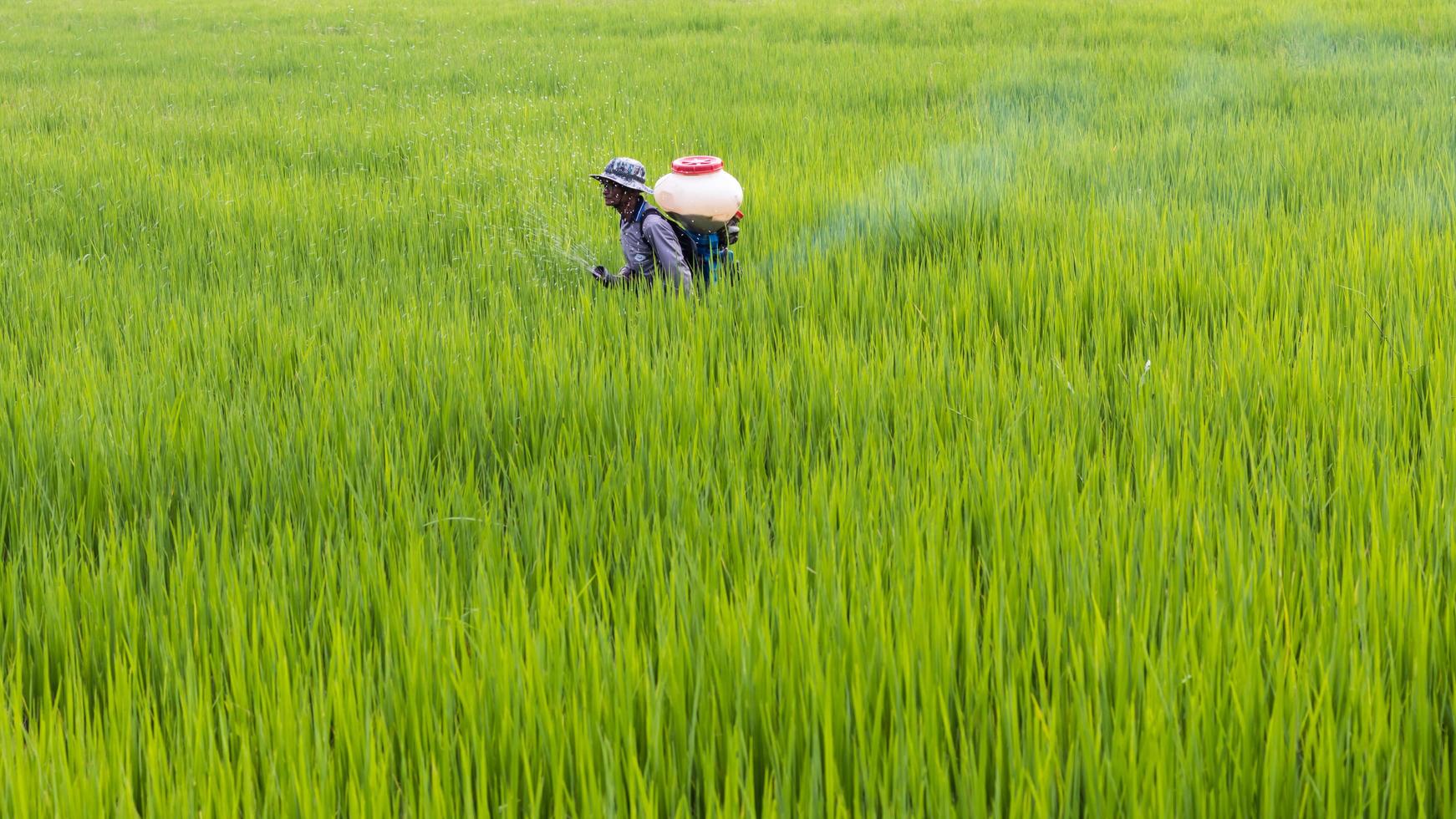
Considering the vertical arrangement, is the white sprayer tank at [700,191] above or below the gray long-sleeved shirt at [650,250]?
above

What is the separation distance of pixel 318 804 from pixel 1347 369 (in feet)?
6.97

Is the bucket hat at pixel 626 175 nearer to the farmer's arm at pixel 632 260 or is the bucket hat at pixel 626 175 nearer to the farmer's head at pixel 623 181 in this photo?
the farmer's head at pixel 623 181

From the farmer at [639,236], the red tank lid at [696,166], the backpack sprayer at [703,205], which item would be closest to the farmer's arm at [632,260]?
the farmer at [639,236]

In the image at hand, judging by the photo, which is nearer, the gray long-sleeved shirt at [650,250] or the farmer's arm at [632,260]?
the gray long-sleeved shirt at [650,250]

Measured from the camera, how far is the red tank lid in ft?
9.88

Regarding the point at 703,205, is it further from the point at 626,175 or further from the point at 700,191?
the point at 626,175

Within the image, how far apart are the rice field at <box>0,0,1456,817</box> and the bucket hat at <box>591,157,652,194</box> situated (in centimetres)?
35

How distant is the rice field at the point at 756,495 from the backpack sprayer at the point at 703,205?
223 mm

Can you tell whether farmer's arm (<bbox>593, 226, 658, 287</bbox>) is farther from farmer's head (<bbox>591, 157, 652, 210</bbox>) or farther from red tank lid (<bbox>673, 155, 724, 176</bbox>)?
red tank lid (<bbox>673, 155, 724, 176</bbox>)

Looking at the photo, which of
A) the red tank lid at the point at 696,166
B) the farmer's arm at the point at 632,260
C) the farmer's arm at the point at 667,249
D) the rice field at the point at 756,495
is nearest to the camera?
the rice field at the point at 756,495

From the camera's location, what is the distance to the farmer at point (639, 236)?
3.17 meters

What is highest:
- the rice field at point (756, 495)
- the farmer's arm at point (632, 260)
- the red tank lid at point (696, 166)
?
the red tank lid at point (696, 166)

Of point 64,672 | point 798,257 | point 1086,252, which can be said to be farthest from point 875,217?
point 64,672

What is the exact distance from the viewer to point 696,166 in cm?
302
